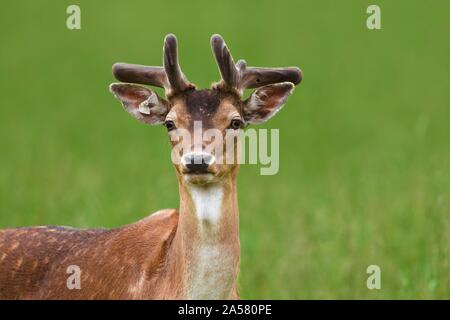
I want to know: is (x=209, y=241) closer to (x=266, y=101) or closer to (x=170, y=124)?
(x=170, y=124)

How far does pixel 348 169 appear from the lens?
55.6 ft

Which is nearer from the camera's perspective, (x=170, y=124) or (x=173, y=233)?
(x=170, y=124)

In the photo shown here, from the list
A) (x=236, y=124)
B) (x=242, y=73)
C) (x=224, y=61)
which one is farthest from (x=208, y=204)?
(x=242, y=73)

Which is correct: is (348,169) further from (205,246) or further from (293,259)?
(205,246)

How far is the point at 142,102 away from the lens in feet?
30.7

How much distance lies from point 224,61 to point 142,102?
83 cm

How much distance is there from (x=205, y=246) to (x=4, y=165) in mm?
10221

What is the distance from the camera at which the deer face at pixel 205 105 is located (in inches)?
334

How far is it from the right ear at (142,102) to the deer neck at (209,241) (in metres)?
0.78

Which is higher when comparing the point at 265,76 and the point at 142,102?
the point at 265,76

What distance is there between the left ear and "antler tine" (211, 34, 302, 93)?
0.23 feet

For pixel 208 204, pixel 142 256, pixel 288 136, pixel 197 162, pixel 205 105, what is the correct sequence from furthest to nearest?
pixel 288 136 → pixel 142 256 → pixel 205 105 → pixel 208 204 → pixel 197 162

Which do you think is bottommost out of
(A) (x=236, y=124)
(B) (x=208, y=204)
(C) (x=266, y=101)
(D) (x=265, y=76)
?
(B) (x=208, y=204)
